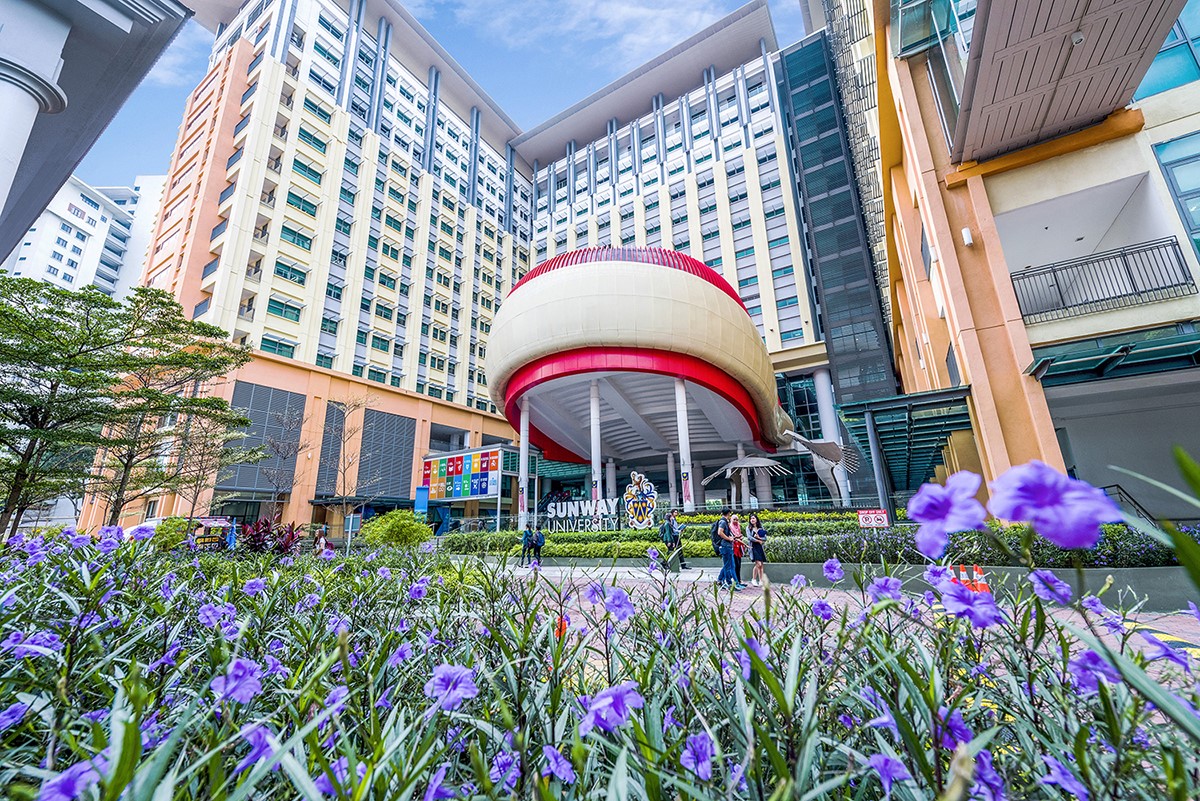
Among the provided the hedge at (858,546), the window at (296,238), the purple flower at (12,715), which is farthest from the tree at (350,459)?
the purple flower at (12,715)

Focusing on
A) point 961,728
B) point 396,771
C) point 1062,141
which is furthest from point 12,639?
point 1062,141

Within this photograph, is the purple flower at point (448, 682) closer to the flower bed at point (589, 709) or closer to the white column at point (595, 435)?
the flower bed at point (589, 709)

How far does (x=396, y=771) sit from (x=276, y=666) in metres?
1.13

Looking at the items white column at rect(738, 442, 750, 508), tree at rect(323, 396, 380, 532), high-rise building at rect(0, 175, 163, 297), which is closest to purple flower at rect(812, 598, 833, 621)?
white column at rect(738, 442, 750, 508)

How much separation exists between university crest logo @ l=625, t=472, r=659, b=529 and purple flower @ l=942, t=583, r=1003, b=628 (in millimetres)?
15241

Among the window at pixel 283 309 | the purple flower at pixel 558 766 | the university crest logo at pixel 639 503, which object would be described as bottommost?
the purple flower at pixel 558 766

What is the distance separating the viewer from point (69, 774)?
858 mm

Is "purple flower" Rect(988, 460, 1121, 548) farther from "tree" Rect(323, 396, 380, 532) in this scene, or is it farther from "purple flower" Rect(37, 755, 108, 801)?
"tree" Rect(323, 396, 380, 532)

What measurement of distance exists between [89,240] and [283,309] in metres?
63.9

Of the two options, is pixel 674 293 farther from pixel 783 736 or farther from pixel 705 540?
pixel 783 736

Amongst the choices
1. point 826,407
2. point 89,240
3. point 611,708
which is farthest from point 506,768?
point 89,240

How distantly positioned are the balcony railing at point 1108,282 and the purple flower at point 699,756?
11.9 metres

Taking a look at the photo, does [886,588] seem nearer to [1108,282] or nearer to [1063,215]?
[1108,282]

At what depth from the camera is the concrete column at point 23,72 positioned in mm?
4613
